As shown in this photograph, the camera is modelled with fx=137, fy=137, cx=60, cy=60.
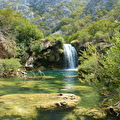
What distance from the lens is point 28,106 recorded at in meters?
7.18

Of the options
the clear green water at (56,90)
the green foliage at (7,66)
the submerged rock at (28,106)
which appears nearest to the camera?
the submerged rock at (28,106)

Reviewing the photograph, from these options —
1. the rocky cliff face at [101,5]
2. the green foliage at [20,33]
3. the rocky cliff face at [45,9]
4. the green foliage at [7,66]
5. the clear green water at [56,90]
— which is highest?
the rocky cliff face at [45,9]

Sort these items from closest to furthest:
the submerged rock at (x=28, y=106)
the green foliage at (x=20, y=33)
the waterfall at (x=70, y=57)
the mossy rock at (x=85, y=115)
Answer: the mossy rock at (x=85, y=115) → the submerged rock at (x=28, y=106) → the green foliage at (x=20, y=33) → the waterfall at (x=70, y=57)

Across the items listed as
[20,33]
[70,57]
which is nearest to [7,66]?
[20,33]

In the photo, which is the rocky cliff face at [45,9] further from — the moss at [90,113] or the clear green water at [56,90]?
the moss at [90,113]

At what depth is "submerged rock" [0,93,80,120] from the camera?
6.21 metres

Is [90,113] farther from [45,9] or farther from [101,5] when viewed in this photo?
[45,9]

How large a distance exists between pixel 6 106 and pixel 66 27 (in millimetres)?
73260

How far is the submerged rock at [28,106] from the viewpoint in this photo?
20.4ft

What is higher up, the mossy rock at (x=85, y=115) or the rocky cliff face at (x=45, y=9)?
the rocky cliff face at (x=45, y=9)

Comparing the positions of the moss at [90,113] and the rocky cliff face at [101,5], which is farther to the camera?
the rocky cliff face at [101,5]

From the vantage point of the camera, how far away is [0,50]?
26094 millimetres

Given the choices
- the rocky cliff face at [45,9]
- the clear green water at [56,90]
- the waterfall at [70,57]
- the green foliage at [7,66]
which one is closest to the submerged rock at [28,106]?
the clear green water at [56,90]

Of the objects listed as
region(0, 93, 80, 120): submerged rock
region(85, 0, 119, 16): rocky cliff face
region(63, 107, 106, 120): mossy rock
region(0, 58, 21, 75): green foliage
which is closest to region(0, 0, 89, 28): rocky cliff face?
region(85, 0, 119, 16): rocky cliff face
